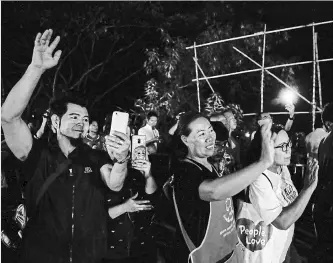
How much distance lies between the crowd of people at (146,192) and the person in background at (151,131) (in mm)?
18

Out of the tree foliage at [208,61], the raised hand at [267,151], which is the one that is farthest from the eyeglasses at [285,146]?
the raised hand at [267,151]

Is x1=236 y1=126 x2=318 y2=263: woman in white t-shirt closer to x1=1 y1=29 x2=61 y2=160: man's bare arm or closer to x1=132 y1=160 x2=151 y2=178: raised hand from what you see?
x1=132 y1=160 x2=151 y2=178: raised hand

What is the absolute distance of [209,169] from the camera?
3.29 metres

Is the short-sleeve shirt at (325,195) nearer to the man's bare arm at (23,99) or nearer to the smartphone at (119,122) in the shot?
the smartphone at (119,122)

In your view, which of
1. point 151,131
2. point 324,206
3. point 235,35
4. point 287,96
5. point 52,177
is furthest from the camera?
point 235,35

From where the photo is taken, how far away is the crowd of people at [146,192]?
3.25 m

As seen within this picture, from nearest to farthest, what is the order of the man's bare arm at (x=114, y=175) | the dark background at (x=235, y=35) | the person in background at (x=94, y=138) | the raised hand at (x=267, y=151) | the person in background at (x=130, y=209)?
the raised hand at (x=267, y=151)
the man's bare arm at (x=114, y=175)
the person in background at (x=130, y=209)
the person in background at (x=94, y=138)
the dark background at (x=235, y=35)

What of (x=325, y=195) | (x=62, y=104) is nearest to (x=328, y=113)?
(x=325, y=195)

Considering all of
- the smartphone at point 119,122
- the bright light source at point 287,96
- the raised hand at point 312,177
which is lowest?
the raised hand at point 312,177

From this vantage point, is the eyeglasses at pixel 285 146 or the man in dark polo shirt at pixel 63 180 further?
the eyeglasses at pixel 285 146

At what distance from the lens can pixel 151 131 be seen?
4.44 metres

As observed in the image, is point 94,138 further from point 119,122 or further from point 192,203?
point 192,203

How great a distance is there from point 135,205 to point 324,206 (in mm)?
1365

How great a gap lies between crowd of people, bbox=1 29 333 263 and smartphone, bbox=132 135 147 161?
2 centimetres
